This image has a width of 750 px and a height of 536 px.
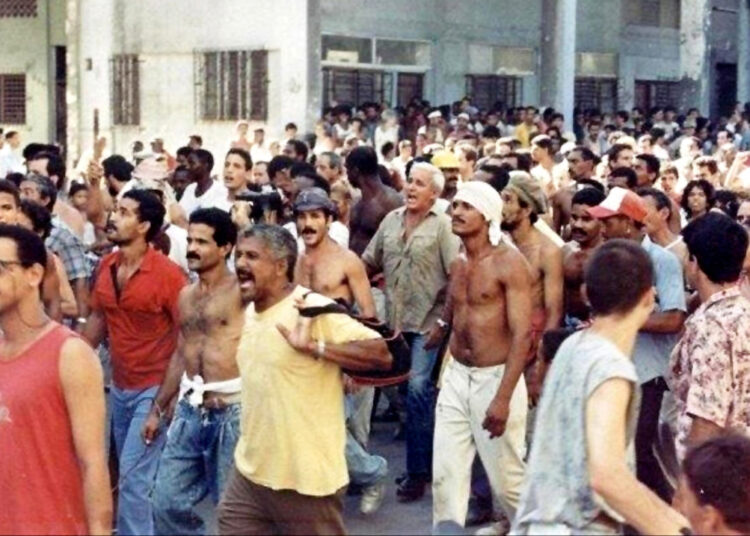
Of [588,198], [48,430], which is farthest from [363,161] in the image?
[48,430]

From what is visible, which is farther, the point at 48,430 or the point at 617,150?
the point at 617,150

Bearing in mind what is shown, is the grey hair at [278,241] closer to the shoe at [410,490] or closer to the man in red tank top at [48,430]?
the man in red tank top at [48,430]

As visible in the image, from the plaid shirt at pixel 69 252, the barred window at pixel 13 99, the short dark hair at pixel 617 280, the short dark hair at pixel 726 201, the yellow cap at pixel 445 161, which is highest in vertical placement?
the barred window at pixel 13 99

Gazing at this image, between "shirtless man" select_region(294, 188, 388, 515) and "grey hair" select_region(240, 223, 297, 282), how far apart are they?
1.92m

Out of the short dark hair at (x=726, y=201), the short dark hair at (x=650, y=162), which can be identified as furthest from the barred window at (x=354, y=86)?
the short dark hair at (x=726, y=201)

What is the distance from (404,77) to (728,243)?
21120mm

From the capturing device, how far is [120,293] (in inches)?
293

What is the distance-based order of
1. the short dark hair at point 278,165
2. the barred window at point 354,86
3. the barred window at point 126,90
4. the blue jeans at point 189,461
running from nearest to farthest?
1. the blue jeans at point 189,461
2. the short dark hair at point 278,165
3. the barred window at point 354,86
4. the barred window at point 126,90

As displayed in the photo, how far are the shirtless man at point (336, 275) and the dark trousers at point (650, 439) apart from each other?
1.50 meters

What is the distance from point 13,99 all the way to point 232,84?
266 inches

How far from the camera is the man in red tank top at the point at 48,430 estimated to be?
475 cm

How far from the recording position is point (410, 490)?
28.9 feet

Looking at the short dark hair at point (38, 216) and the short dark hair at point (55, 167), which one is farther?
the short dark hair at point (55, 167)

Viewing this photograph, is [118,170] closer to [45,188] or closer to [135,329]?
[45,188]
